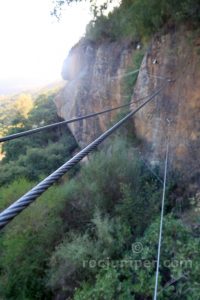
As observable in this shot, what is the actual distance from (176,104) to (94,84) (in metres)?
5.50

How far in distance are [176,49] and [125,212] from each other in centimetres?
346

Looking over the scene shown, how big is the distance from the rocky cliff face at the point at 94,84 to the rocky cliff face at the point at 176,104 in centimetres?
205

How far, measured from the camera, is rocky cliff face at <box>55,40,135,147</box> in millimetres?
9039

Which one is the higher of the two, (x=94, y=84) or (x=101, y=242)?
(x=94, y=84)

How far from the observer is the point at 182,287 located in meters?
2.98

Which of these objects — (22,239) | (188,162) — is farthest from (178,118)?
(22,239)

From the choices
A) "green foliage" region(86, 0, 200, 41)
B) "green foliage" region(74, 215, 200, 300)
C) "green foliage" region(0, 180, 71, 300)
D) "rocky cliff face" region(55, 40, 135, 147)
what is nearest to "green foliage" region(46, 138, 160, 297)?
"green foliage" region(0, 180, 71, 300)

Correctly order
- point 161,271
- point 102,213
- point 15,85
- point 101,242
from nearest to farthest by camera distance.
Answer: point 161,271, point 101,242, point 102,213, point 15,85

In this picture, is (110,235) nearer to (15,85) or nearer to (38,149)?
(38,149)

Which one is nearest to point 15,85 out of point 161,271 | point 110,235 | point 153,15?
point 153,15

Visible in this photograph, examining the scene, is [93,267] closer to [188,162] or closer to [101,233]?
[101,233]

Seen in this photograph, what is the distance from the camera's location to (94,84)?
35.2 ft

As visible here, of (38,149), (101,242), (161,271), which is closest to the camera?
(161,271)

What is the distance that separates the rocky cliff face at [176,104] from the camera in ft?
17.6
